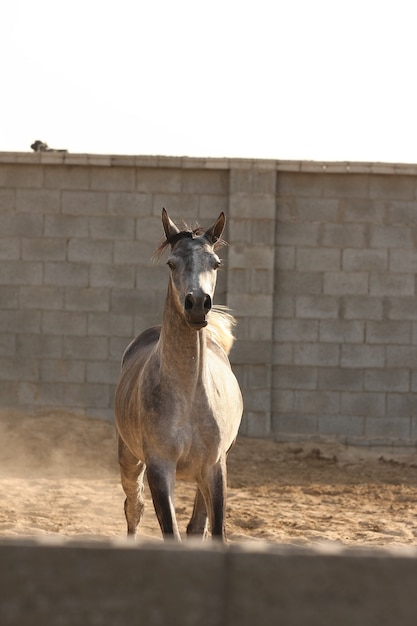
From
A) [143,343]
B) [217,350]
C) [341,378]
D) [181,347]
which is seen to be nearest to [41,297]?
[341,378]

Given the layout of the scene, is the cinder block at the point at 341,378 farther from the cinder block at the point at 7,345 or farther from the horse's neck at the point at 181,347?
the horse's neck at the point at 181,347

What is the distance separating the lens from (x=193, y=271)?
5105 millimetres

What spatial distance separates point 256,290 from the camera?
1103 cm

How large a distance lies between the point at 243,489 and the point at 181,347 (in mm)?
4165

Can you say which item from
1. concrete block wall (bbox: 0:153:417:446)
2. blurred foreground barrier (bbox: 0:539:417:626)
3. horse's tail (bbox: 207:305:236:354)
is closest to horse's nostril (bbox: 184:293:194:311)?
horse's tail (bbox: 207:305:236:354)

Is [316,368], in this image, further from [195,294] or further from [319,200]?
[195,294]

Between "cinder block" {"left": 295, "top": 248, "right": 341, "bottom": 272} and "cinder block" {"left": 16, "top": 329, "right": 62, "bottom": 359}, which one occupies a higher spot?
"cinder block" {"left": 295, "top": 248, "right": 341, "bottom": 272}

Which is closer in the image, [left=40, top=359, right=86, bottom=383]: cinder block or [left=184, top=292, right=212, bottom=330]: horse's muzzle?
[left=184, top=292, right=212, bottom=330]: horse's muzzle

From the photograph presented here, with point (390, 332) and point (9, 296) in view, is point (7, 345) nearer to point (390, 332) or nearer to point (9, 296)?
point (9, 296)

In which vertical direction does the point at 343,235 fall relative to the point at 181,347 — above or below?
A: above

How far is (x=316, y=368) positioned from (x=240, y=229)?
1.74 metres

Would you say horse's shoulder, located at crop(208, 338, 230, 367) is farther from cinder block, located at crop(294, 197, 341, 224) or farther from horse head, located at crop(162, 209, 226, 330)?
cinder block, located at crop(294, 197, 341, 224)

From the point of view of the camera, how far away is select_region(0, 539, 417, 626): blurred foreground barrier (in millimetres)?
2115

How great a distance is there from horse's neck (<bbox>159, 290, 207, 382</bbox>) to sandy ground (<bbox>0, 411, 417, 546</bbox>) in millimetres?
2042
